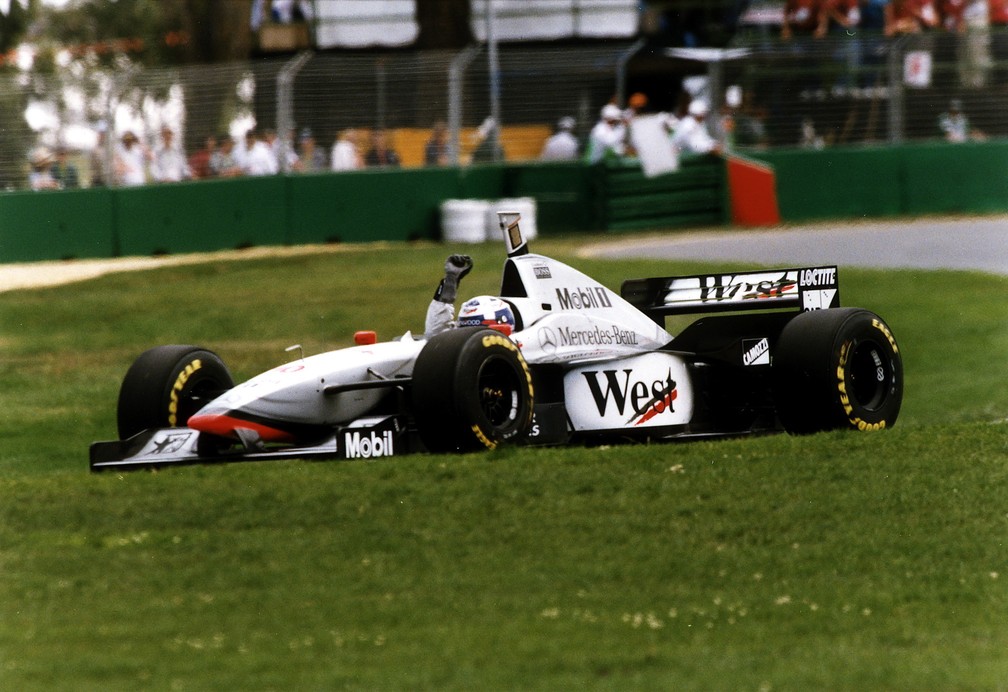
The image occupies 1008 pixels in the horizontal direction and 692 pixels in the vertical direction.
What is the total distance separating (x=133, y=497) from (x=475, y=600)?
2.25m

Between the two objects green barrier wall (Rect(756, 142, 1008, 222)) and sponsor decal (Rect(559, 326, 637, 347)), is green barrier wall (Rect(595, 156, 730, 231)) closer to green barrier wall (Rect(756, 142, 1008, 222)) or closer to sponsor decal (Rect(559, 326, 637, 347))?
green barrier wall (Rect(756, 142, 1008, 222))

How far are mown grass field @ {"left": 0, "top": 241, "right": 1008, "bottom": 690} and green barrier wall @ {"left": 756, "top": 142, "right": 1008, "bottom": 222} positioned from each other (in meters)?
19.7

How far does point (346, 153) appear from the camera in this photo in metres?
27.0

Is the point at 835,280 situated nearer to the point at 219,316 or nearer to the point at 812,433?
the point at 812,433

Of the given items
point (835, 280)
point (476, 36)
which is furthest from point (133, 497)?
Result: point (476, 36)

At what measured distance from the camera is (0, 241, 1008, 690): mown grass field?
5.31 metres

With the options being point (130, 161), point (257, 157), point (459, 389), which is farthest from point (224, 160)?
point (459, 389)

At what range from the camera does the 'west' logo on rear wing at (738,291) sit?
10.2 metres

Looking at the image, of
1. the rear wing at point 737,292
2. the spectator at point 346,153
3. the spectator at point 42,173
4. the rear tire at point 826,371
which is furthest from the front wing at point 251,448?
the spectator at point 346,153

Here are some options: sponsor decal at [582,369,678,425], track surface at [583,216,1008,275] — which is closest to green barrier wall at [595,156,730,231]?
track surface at [583,216,1008,275]

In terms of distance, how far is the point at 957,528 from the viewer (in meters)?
7.10

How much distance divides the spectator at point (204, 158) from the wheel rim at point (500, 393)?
57.5 ft

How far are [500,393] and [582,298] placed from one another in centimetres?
141

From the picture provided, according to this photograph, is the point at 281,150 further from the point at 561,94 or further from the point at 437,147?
the point at 561,94
